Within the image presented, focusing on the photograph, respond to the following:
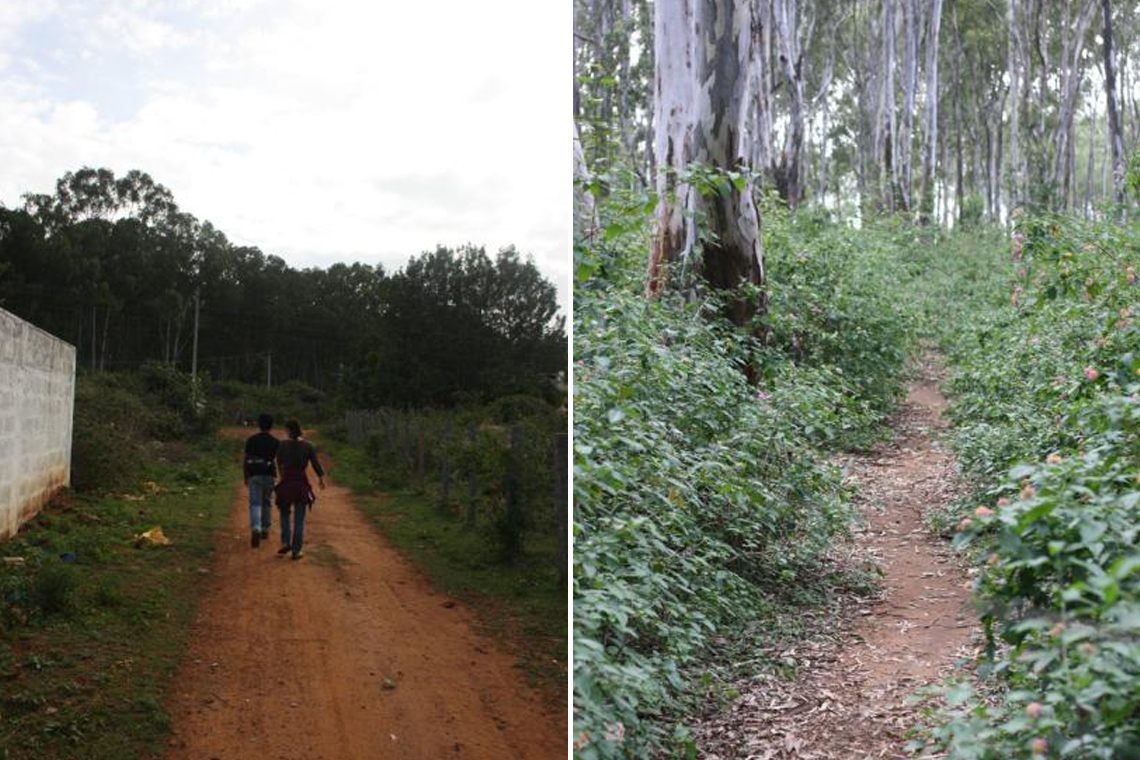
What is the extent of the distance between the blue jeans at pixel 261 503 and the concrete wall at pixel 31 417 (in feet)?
1.00

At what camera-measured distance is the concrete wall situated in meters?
1.43

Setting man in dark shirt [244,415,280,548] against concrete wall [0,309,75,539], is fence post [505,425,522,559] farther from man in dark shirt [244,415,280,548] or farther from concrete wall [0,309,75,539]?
concrete wall [0,309,75,539]

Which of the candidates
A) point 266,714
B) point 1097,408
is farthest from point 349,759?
point 1097,408

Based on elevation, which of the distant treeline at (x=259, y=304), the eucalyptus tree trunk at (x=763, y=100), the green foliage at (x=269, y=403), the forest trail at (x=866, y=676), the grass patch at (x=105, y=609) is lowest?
the forest trail at (x=866, y=676)

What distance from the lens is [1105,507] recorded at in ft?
5.09

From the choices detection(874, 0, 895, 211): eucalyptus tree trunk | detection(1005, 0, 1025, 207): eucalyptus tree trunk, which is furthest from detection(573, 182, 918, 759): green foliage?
detection(1005, 0, 1025, 207): eucalyptus tree trunk

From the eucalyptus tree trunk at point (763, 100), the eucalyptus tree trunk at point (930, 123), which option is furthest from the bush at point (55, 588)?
the eucalyptus tree trunk at point (930, 123)

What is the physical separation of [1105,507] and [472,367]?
3.79 ft

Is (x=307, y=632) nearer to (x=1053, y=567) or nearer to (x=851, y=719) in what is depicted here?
(x=851, y=719)

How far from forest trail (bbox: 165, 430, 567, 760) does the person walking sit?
0.02 meters

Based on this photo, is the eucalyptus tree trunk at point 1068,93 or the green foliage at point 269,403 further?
the eucalyptus tree trunk at point 1068,93

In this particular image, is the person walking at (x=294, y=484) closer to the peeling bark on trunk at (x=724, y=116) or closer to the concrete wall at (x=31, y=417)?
the concrete wall at (x=31, y=417)

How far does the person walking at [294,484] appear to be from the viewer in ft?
5.89

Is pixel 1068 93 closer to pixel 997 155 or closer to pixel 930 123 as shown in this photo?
pixel 930 123
